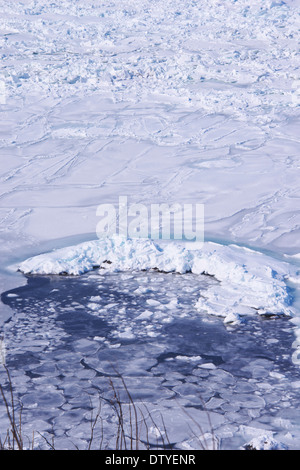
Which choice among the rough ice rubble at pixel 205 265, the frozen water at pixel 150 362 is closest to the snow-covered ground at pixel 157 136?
the rough ice rubble at pixel 205 265

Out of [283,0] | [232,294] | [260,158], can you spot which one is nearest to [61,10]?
[283,0]

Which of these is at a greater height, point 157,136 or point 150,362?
point 157,136

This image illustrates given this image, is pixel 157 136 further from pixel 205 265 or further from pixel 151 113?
pixel 205 265

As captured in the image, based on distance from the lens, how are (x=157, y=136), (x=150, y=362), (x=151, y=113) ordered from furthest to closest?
(x=151, y=113) < (x=157, y=136) < (x=150, y=362)

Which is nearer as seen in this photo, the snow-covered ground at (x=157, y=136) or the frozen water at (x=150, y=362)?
the frozen water at (x=150, y=362)

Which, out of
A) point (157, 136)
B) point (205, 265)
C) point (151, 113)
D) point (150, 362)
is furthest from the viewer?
point (151, 113)

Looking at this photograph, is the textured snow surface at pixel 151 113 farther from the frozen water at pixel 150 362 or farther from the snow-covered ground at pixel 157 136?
the frozen water at pixel 150 362

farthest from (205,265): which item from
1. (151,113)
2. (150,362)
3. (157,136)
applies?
(151,113)

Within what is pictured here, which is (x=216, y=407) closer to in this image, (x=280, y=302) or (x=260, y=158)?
(x=280, y=302)
